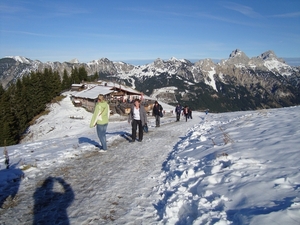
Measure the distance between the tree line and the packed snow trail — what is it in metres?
38.1

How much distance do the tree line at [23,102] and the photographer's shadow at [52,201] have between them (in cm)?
3955

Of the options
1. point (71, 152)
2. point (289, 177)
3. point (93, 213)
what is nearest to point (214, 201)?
point (289, 177)

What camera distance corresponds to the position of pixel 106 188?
677cm

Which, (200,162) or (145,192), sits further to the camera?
(200,162)

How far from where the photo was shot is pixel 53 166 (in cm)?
907

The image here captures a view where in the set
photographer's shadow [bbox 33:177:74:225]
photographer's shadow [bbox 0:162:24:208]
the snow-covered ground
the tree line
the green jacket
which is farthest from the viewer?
the tree line

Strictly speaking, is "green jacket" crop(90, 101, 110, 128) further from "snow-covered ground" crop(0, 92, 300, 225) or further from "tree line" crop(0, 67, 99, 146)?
"tree line" crop(0, 67, 99, 146)

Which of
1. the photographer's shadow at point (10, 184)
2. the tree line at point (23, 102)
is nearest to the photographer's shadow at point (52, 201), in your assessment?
the photographer's shadow at point (10, 184)

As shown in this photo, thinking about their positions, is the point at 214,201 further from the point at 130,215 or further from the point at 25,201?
the point at 25,201

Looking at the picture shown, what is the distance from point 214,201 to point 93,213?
8.41 feet

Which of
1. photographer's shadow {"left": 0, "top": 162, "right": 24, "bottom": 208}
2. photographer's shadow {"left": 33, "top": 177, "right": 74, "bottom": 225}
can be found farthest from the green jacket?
photographer's shadow {"left": 33, "top": 177, "right": 74, "bottom": 225}

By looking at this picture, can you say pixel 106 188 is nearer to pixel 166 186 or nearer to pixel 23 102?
pixel 166 186

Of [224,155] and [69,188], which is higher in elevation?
[224,155]

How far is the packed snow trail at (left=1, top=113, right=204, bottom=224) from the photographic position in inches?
206
